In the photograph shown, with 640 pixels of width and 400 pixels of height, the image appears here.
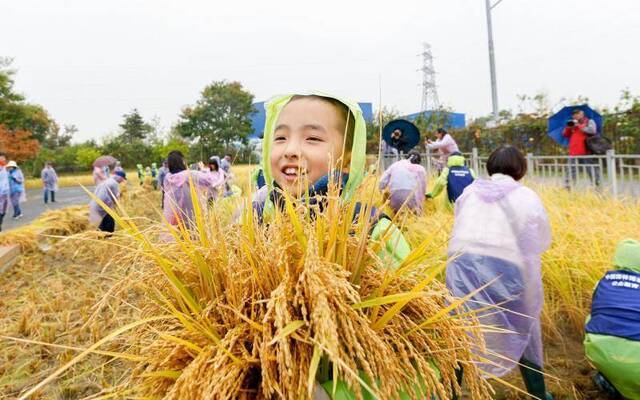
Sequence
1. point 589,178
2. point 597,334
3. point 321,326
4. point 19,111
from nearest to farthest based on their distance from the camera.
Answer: point 321,326 → point 597,334 → point 589,178 → point 19,111

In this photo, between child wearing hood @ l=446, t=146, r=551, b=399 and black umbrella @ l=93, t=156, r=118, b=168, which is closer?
child wearing hood @ l=446, t=146, r=551, b=399

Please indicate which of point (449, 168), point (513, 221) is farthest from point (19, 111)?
point (513, 221)

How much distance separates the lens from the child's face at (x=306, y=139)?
1365 mm

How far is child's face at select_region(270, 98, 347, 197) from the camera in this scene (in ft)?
4.48

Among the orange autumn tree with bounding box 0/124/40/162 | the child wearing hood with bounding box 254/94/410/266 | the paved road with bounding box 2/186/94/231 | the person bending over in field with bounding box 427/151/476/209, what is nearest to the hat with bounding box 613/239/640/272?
the child wearing hood with bounding box 254/94/410/266

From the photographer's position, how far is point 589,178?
645 centimetres

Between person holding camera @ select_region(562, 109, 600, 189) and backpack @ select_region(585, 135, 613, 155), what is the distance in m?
0.07

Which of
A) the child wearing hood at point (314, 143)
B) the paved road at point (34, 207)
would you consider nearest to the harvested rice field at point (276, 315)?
the child wearing hood at point (314, 143)

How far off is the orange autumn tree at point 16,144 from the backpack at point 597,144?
38796mm

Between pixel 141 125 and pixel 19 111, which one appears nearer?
pixel 19 111

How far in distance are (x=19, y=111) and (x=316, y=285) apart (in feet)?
137

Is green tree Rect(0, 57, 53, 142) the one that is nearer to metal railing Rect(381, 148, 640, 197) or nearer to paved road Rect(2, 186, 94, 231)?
paved road Rect(2, 186, 94, 231)

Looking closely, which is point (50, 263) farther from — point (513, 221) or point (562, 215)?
point (562, 215)

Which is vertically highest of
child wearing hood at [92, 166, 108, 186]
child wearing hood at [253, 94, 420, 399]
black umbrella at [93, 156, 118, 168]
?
black umbrella at [93, 156, 118, 168]
